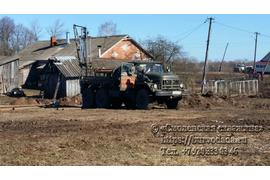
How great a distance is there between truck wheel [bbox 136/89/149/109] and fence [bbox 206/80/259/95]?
9.64m

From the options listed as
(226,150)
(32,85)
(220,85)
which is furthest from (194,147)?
(32,85)

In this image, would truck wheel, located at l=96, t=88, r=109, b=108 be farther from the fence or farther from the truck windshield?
the fence

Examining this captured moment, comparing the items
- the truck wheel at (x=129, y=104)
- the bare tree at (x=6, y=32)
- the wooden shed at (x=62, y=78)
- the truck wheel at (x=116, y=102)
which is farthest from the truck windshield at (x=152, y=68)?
the bare tree at (x=6, y=32)

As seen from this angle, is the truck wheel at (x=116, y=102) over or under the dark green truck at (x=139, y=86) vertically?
under

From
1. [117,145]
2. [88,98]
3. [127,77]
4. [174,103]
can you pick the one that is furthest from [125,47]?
[117,145]

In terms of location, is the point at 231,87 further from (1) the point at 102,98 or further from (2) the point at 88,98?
(2) the point at 88,98

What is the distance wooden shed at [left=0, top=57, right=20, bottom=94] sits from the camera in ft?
93.8

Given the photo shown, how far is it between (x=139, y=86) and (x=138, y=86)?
0.20 ft

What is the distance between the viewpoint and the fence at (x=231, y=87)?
80.5 ft

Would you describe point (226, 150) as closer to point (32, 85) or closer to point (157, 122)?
point (157, 122)

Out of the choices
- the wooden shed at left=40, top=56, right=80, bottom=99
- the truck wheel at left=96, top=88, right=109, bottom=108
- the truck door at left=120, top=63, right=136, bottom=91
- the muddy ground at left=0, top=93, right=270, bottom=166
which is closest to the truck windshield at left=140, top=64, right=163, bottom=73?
the truck door at left=120, top=63, right=136, bottom=91

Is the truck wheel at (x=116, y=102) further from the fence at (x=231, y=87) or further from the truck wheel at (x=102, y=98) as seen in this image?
the fence at (x=231, y=87)

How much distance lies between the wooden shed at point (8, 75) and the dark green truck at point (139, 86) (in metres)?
13.7

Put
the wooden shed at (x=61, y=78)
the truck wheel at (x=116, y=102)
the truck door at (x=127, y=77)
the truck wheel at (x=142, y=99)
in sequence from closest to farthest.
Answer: the truck wheel at (x=142, y=99) < the truck door at (x=127, y=77) < the truck wheel at (x=116, y=102) < the wooden shed at (x=61, y=78)
